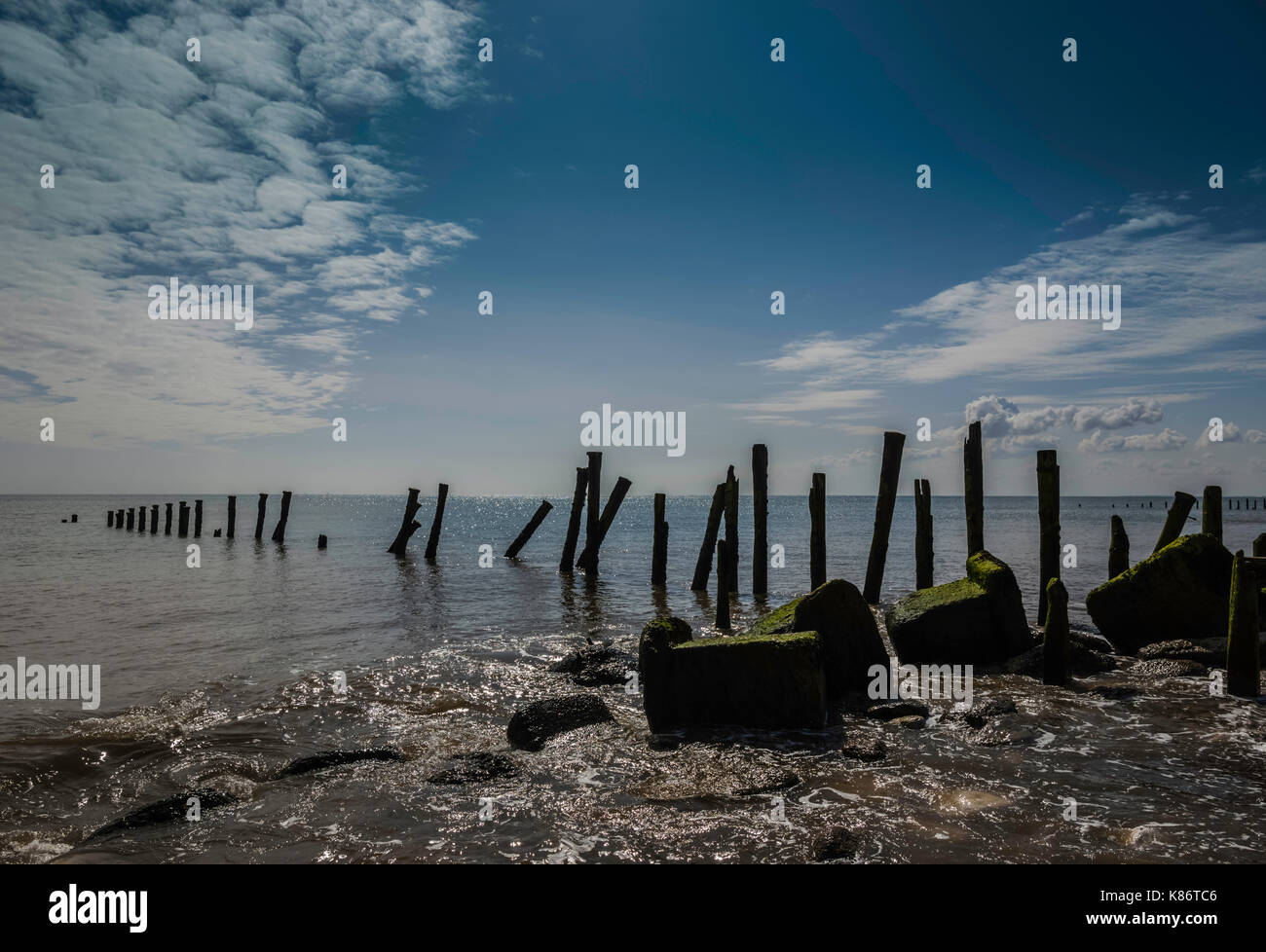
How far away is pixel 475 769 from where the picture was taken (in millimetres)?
6184

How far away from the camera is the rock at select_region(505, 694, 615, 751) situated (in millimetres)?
7090

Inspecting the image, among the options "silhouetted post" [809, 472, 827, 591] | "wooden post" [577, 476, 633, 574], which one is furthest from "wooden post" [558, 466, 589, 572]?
"silhouetted post" [809, 472, 827, 591]

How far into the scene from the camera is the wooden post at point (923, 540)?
14.0 m

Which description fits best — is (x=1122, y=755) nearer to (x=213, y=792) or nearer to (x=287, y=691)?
(x=213, y=792)

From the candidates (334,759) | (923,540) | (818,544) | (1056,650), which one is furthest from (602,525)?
(334,759)

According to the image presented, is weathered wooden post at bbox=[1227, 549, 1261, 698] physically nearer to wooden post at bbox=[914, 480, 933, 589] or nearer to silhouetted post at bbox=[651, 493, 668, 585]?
wooden post at bbox=[914, 480, 933, 589]

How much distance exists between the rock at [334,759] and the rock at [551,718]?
3.75 ft

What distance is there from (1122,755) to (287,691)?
30.7 feet

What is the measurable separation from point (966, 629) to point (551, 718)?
6126 millimetres

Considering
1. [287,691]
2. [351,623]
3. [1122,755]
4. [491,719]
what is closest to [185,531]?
[351,623]

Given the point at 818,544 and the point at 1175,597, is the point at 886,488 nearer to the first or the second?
the point at 818,544

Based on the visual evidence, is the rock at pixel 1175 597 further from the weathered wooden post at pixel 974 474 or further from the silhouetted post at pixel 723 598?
the silhouetted post at pixel 723 598

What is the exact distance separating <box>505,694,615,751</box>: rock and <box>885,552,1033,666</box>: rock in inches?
187

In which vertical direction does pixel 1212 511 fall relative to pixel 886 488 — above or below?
below
